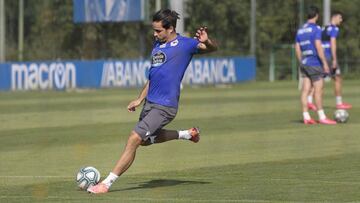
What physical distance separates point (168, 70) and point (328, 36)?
12423 millimetres

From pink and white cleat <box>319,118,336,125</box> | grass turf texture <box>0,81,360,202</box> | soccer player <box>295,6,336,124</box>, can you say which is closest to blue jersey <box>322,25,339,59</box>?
grass turf texture <box>0,81,360,202</box>

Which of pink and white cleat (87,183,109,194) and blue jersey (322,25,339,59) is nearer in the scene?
pink and white cleat (87,183,109,194)

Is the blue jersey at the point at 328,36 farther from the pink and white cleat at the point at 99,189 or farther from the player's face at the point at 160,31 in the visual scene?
the pink and white cleat at the point at 99,189

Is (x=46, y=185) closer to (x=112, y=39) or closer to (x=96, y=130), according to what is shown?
(x=96, y=130)

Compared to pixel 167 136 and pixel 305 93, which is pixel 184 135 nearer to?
pixel 167 136

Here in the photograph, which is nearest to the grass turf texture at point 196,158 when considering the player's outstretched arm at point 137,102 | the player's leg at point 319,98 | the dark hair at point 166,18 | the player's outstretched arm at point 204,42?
the player's leg at point 319,98

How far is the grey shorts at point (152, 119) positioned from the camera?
37.4 ft

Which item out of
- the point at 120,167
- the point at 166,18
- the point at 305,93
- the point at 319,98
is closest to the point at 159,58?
the point at 166,18

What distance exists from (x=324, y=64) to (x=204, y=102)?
1080cm

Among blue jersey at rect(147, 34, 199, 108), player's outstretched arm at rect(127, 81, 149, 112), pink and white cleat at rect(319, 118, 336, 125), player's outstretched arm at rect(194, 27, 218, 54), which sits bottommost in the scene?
pink and white cleat at rect(319, 118, 336, 125)

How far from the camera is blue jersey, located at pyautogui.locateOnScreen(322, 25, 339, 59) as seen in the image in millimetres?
23281

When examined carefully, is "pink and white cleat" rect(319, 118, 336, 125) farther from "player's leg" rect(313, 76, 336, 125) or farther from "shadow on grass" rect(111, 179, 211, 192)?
"shadow on grass" rect(111, 179, 211, 192)

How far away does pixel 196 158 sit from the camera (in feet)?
49.4

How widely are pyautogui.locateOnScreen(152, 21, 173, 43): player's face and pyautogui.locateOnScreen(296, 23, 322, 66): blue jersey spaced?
9.58 metres
